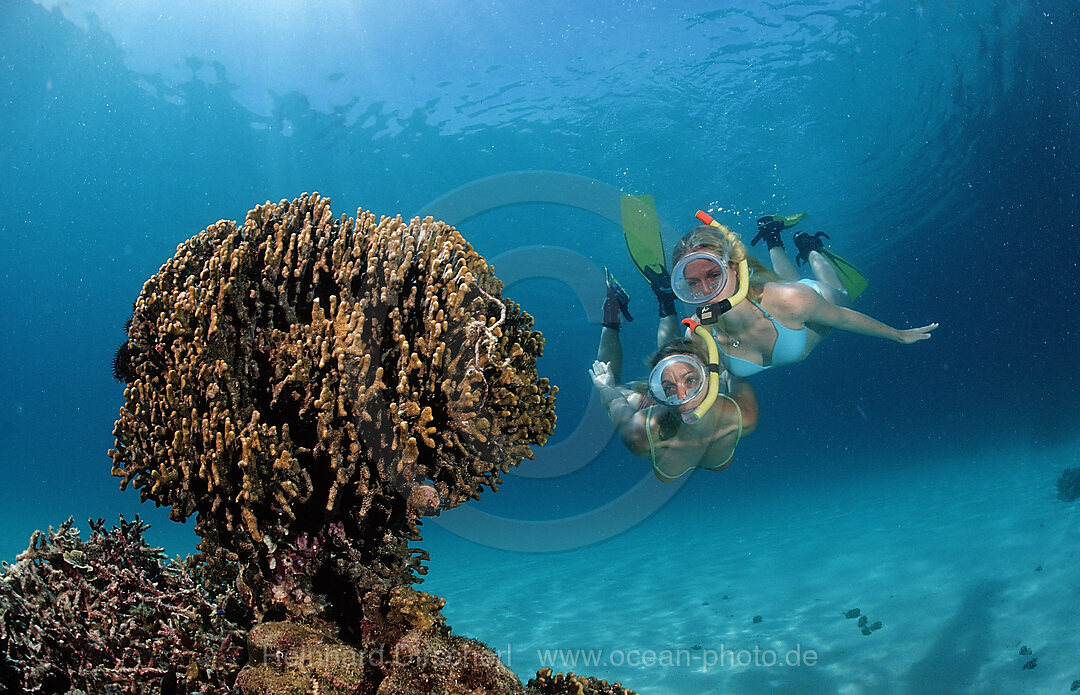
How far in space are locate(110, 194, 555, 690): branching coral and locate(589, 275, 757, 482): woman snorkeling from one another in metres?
2.99

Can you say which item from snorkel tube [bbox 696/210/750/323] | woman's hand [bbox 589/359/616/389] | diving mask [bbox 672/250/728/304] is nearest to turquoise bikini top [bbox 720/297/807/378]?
snorkel tube [bbox 696/210/750/323]

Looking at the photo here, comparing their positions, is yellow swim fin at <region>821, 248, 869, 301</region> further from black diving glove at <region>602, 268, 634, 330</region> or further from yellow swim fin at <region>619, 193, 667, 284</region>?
black diving glove at <region>602, 268, 634, 330</region>

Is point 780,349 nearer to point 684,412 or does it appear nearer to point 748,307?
point 748,307

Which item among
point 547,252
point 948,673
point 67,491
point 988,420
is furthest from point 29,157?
point 988,420

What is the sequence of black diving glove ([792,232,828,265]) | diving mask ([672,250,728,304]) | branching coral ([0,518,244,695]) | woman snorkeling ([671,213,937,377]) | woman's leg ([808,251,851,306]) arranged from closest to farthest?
branching coral ([0,518,244,695]) < diving mask ([672,250,728,304]) < woman snorkeling ([671,213,937,377]) < woman's leg ([808,251,851,306]) < black diving glove ([792,232,828,265])

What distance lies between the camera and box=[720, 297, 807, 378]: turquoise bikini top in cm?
799

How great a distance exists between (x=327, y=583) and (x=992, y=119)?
4206 cm

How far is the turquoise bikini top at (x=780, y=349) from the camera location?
7992 millimetres

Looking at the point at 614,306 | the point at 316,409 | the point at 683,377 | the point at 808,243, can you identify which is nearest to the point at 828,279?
the point at 808,243

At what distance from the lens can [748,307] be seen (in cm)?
783

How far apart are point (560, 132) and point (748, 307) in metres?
23.2

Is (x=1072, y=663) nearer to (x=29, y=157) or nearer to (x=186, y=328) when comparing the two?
(x=186, y=328)

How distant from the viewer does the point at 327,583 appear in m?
3.51

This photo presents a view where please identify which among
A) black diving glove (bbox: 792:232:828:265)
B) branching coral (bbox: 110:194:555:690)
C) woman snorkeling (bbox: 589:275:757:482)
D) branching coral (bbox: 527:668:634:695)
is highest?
black diving glove (bbox: 792:232:828:265)
